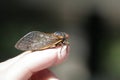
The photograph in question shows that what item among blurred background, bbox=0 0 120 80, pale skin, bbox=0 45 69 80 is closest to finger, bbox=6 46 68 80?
pale skin, bbox=0 45 69 80

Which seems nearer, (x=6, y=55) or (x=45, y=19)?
(x=6, y=55)

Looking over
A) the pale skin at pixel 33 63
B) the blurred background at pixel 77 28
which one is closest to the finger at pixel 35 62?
the pale skin at pixel 33 63

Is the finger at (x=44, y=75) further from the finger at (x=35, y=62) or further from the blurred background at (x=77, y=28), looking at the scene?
the blurred background at (x=77, y=28)

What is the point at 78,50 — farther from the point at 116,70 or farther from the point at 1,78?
the point at 1,78

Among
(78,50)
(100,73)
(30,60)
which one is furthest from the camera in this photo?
(78,50)

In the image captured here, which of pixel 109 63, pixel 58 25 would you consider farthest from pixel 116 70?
pixel 58 25

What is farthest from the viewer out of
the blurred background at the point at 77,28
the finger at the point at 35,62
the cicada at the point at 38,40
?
the blurred background at the point at 77,28

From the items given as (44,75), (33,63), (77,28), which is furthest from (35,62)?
(77,28)
